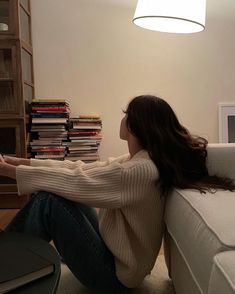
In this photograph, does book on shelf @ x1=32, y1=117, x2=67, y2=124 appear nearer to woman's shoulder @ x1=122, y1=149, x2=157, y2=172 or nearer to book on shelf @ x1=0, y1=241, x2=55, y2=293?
woman's shoulder @ x1=122, y1=149, x2=157, y2=172

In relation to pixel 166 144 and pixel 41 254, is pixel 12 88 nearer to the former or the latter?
pixel 166 144

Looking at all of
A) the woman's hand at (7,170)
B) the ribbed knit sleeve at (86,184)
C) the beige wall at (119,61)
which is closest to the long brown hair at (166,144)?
the ribbed knit sleeve at (86,184)

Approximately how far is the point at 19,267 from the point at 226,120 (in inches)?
103

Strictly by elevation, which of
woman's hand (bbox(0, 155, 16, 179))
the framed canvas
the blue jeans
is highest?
the framed canvas

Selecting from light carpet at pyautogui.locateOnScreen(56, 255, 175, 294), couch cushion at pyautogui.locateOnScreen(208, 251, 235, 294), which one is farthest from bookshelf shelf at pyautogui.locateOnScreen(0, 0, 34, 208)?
couch cushion at pyautogui.locateOnScreen(208, 251, 235, 294)

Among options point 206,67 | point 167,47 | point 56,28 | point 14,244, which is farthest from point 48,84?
point 14,244

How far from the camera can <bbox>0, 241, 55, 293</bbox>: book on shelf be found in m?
0.67

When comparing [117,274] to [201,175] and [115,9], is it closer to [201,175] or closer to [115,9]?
[201,175]

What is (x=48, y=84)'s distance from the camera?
295cm

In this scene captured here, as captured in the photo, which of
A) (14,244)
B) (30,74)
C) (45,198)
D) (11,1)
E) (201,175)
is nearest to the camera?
(14,244)

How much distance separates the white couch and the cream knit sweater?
3.5 inches

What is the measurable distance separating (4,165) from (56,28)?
1968 millimetres

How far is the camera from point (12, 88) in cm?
262

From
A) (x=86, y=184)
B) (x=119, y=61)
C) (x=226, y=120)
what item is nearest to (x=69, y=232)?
(x=86, y=184)
